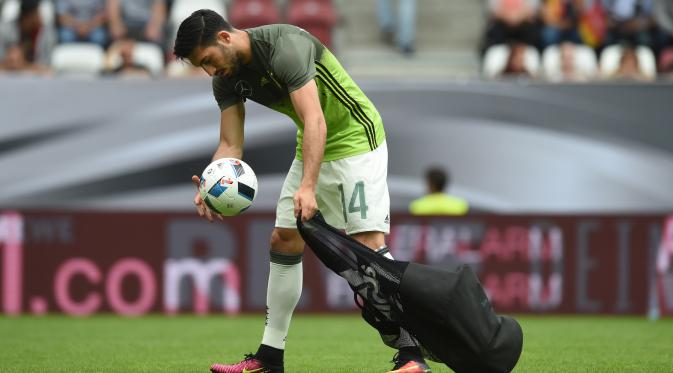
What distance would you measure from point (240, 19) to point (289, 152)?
3316mm

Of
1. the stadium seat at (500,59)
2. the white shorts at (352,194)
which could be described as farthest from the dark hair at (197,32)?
the stadium seat at (500,59)

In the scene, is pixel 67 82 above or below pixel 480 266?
above

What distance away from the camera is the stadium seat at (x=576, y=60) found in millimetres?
14742

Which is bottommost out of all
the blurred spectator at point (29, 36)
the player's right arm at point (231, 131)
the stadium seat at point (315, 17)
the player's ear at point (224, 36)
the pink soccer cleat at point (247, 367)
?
the pink soccer cleat at point (247, 367)

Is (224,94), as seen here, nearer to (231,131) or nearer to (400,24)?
(231,131)

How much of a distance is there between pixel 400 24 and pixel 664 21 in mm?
3357

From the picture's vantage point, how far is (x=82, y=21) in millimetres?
14711

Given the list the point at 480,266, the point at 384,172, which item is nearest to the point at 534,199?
the point at 480,266

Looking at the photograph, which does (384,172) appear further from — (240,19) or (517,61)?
(240,19)

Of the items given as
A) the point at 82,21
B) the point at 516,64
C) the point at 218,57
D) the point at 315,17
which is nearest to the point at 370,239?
the point at 218,57

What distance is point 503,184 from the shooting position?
1289 centimetres

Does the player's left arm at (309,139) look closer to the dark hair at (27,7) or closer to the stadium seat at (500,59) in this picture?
the stadium seat at (500,59)

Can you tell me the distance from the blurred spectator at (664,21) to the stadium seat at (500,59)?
61.7 inches

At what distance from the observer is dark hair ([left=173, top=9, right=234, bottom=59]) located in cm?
603
